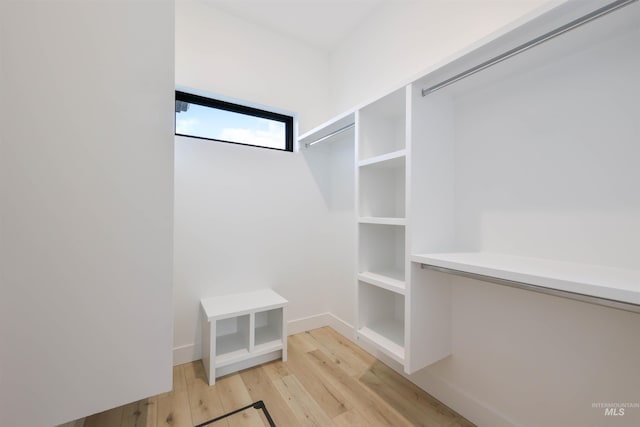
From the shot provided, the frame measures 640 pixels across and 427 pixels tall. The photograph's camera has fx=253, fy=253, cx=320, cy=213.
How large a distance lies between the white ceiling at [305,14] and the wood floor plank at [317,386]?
2692mm

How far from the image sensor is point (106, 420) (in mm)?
1336

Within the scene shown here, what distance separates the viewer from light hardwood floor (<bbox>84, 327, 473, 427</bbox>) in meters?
1.33

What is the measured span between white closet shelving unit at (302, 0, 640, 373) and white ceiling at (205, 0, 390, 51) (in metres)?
1.03

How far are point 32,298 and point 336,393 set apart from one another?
1500 mm

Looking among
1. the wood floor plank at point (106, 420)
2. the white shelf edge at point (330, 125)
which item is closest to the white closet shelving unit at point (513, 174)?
the white shelf edge at point (330, 125)

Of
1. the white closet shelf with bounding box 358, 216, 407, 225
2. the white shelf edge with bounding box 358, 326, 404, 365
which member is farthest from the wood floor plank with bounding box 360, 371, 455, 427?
the white closet shelf with bounding box 358, 216, 407, 225

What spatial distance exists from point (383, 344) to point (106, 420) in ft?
5.02

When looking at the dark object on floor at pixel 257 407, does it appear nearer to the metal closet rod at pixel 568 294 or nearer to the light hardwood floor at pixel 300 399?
the light hardwood floor at pixel 300 399

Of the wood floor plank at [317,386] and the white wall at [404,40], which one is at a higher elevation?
the white wall at [404,40]

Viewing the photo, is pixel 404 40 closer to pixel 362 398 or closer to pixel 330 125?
pixel 330 125

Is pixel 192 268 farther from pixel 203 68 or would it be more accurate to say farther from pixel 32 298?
pixel 203 68

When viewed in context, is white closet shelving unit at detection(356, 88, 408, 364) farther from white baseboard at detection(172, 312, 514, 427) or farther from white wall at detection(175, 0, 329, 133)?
white wall at detection(175, 0, 329, 133)

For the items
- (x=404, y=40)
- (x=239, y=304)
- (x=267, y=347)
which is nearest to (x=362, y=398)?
(x=267, y=347)

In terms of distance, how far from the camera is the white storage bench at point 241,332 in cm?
167
